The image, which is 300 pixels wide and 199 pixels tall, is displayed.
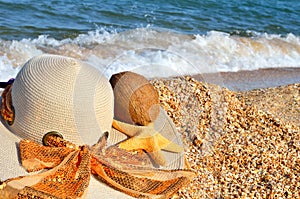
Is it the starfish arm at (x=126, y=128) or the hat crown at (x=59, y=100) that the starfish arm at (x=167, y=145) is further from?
the hat crown at (x=59, y=100)

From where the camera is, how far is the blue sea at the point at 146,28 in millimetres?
7582

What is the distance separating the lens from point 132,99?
8.79ft

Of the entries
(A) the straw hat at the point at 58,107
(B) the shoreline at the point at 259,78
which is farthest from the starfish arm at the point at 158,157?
(B) the shoreline at the point at 259,78

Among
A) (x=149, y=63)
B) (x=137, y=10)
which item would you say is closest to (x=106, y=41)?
(x=137, y=10)

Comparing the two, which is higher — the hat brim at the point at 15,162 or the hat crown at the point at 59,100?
the hat crown at the point at 59,100

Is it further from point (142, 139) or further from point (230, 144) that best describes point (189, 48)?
point (142, 139)

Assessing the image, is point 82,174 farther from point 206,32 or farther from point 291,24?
point 291,24

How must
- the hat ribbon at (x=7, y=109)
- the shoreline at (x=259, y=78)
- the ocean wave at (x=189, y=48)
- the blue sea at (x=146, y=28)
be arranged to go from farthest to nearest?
the blue sea at (x=146, y=28) → the shoreline at (x=259, y=78) → the ocean wave at (x=189, y=48) → the hat ribbon at (x=7, y=109)

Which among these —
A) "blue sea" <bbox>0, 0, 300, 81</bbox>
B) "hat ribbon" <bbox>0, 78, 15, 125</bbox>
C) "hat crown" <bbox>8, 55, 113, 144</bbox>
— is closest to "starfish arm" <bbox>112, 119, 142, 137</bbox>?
"hat crown" <bbox>8, 55, 113, 144</bbox>

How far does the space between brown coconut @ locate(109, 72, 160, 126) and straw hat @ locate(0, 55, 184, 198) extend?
17cm

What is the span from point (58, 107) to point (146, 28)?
4659 mm

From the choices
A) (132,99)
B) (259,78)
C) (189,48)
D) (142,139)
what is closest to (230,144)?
(142,139)

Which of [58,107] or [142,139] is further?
[142,139]

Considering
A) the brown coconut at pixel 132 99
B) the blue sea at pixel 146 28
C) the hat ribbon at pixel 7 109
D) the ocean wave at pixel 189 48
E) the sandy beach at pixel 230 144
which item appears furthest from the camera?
the blue sea at pixel 146 28
